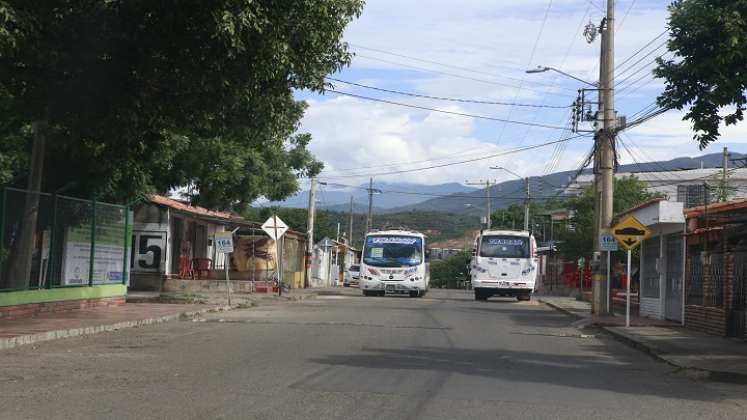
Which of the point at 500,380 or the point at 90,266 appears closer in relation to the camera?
the point at 500,380

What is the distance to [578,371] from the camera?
13352 mm

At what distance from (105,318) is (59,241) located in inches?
100

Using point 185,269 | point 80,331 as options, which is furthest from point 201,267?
point 80,331

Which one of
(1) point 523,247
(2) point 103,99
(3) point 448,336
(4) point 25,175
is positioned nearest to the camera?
(2) point 103,99

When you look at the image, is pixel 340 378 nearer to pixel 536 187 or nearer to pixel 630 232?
pixel 630 232

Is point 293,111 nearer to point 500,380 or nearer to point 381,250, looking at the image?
point 500,380

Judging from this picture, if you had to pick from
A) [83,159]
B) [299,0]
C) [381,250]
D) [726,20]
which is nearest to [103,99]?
[299,0]

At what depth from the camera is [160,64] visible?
1397cm

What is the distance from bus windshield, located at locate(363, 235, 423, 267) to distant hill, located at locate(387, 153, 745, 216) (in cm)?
909

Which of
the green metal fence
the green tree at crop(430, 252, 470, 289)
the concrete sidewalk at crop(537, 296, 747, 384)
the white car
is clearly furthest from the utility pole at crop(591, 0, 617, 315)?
the green tree at crop(430, 252, 470, 289)

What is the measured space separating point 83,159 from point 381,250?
70.8 ft

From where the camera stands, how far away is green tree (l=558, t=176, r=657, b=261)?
50.3m

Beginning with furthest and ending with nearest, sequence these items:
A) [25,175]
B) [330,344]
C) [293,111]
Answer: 1. [25,175]
2. [293,111]
3. [330,344]

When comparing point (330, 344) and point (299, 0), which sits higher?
point (299, 0)
